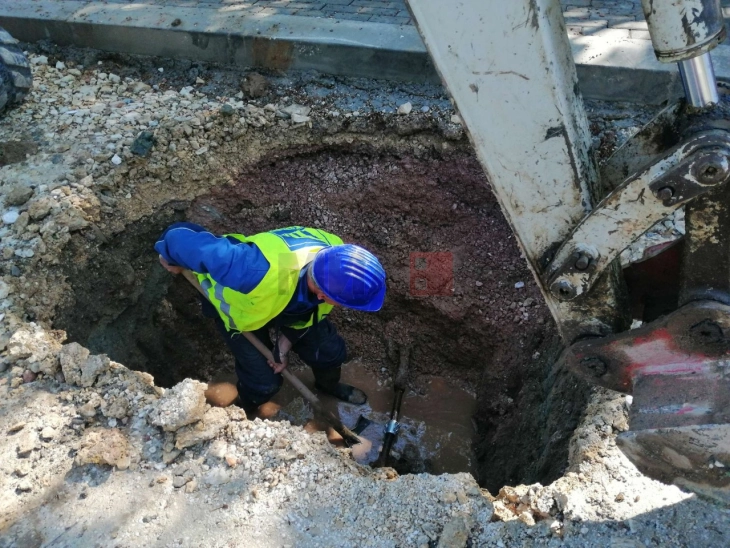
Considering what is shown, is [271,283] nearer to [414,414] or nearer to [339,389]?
[339,389]

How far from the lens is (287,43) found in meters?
4.81

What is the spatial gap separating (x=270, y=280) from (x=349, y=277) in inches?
17.7

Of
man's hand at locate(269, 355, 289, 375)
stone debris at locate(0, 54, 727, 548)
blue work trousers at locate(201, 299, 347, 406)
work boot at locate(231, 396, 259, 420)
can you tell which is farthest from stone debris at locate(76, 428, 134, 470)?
work boot at locate(231, 396, 259, 420)

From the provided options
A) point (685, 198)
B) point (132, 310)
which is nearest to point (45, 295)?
point (132, 310)

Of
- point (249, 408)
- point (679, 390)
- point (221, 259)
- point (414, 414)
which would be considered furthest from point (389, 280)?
point (679, 390)

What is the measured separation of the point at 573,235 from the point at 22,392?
2.66m

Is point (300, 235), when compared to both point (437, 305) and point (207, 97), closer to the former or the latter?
point (437, 305)

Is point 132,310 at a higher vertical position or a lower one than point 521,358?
higher

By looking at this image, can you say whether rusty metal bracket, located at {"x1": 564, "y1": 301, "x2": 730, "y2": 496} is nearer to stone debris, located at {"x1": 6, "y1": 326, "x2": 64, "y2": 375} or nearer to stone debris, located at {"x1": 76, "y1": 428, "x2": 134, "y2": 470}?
stone debris, located at {"x1": 76, "y1": 428, "x2": 134, "y2": 470}

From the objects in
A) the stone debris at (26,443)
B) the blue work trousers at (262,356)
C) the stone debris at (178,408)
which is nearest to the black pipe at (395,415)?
the blue work trousers at (262,356)

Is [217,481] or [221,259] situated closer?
[217,481]

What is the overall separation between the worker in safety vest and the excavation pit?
808 mm

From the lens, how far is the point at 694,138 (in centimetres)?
159

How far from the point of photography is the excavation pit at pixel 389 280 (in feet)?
13.0
